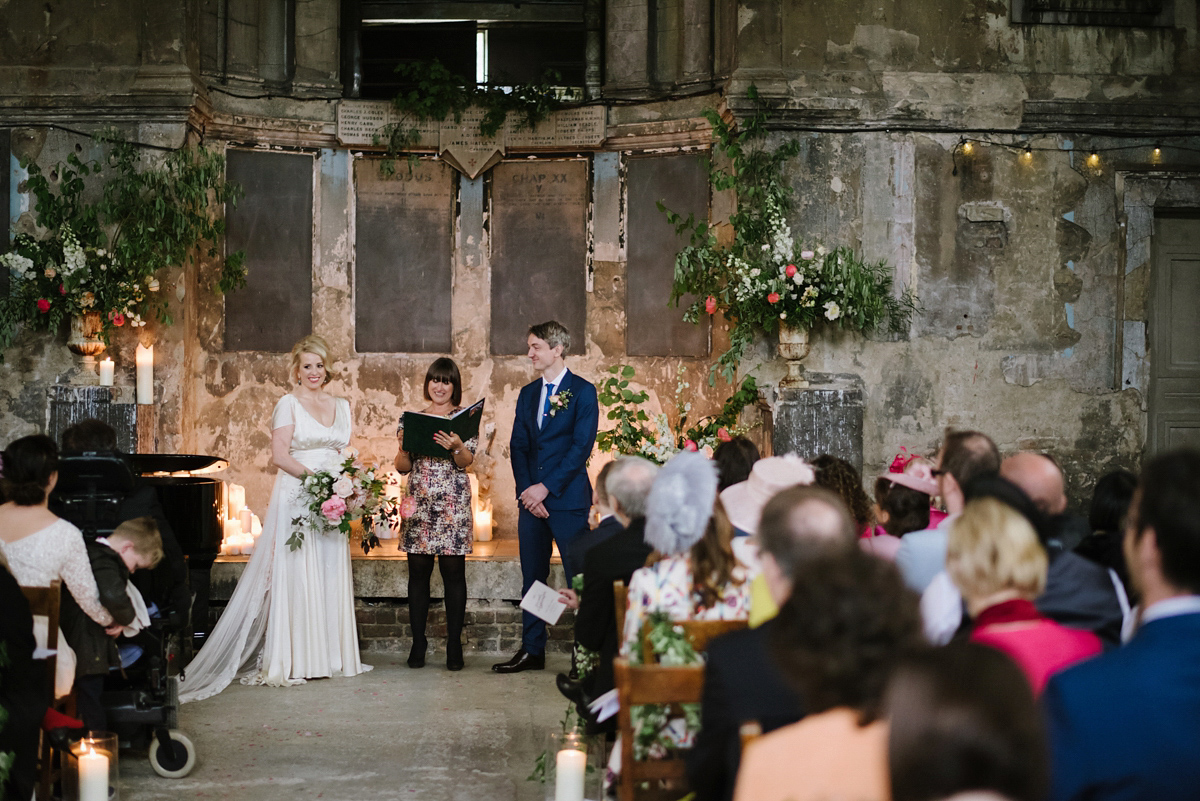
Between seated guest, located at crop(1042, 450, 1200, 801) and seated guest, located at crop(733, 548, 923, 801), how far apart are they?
20.5 inches

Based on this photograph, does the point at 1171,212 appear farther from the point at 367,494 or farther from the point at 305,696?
the point at 305,696

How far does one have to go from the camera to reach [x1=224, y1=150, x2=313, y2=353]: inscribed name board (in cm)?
879

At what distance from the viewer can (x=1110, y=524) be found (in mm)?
3898

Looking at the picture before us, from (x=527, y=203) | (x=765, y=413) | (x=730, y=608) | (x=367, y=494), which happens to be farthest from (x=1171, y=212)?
(x=730, y=608)

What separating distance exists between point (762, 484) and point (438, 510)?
2.99 m

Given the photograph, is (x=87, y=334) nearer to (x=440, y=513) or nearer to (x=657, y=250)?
(x=440, y=513)

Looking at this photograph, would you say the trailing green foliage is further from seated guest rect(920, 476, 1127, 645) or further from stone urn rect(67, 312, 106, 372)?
seated guest rect(920, 476, 1127, 645)

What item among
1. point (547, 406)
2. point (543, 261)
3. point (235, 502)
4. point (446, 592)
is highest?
point (543, 261)

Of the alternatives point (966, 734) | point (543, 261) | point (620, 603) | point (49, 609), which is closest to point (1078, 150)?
point (543, 261)

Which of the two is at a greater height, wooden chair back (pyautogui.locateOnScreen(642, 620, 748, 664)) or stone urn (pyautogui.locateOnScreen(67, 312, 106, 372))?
stone urn (pyautogui.locateOnScreen(67, 312, 106, 372))

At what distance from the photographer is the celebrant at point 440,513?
635cm

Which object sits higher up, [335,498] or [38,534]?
[38,534]

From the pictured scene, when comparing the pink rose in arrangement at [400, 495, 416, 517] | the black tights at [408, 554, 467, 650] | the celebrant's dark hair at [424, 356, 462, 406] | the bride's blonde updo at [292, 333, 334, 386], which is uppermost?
the bride's blonde updo at [292, 333, 334, 386]

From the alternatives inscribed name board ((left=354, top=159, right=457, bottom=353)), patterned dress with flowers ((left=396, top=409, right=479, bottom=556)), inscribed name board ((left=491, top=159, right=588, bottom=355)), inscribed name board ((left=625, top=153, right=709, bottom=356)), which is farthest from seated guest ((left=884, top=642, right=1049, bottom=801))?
inscribed name board ((left=354, top=159, right=457, bottom=353))
